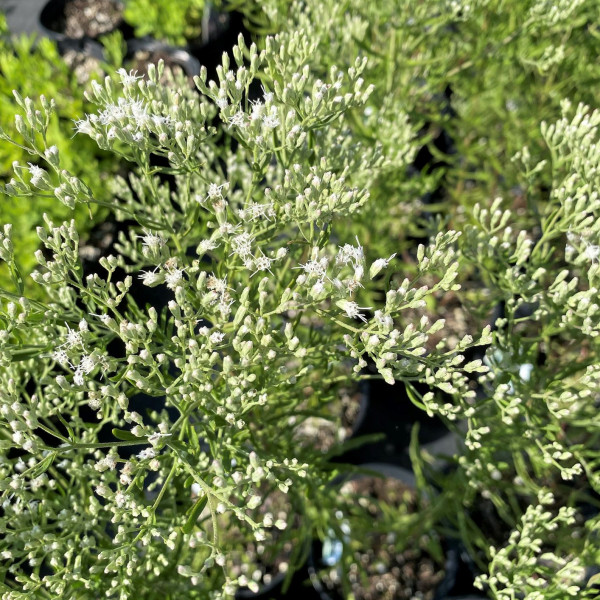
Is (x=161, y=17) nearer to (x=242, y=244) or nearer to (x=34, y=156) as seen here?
(x=34, y=156)

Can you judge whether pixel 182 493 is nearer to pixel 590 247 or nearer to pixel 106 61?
pixel 590 247

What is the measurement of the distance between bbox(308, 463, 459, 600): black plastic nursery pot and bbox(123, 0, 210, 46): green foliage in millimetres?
3597

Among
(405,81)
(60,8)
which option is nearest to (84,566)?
(405,81)

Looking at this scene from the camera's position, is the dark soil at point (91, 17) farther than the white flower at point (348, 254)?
Yes

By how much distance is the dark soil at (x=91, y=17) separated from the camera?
15.4 ft

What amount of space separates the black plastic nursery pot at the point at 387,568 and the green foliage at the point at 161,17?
11.8ft

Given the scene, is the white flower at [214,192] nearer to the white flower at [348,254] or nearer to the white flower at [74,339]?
the white flower at [348,254]

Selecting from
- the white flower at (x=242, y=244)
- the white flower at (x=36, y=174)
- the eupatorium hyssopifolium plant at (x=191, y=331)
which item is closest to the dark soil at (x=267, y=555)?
the eupatorium hyssopifolium plant at (x=191, y=331)

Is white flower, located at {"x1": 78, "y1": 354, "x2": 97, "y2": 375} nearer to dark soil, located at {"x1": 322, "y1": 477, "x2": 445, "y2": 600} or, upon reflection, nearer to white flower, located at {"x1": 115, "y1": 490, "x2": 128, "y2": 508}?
white flower, located at {"x1": 115, "y1": 490, "x2": 128, "y2": 508}

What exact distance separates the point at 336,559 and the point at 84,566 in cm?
127

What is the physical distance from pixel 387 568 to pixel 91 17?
189 inches

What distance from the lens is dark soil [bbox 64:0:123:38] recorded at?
4.69 m

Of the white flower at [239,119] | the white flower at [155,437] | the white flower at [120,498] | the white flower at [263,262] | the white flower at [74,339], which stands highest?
the white flower at [239,119]

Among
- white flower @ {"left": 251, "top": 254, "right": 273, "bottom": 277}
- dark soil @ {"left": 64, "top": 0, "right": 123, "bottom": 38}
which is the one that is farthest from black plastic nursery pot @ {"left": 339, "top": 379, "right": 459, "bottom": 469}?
dark soil @ {"left": 64, "top": 0, "right": 123, "bottom": 38}
